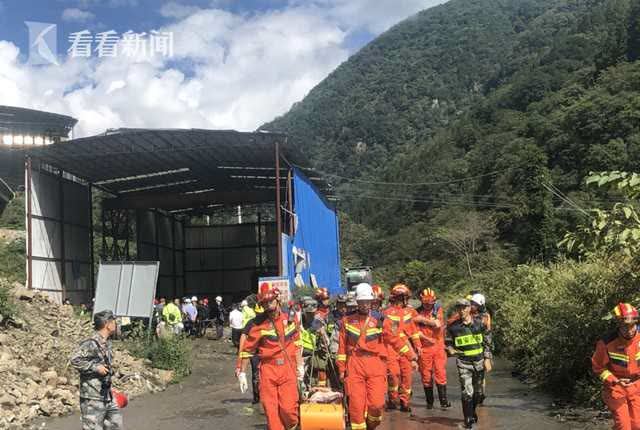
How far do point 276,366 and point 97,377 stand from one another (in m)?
1.96

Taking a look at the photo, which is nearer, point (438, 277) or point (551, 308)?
point (551, 308)

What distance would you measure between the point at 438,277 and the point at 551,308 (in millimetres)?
42233

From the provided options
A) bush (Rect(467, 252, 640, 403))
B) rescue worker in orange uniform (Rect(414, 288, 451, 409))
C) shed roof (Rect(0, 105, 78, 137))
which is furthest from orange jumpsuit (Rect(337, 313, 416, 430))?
shed roof (Rect(0, 105, 78, 137))

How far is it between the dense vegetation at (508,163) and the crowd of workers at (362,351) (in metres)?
2.14

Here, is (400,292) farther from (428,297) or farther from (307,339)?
(307,339)

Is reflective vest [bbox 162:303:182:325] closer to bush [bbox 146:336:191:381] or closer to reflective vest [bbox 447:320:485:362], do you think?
bush [bbox 146:336:191:381]

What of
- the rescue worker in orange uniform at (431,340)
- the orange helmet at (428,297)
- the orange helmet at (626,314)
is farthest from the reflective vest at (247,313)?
the orange helmet at (626,314)

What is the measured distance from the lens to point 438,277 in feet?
179

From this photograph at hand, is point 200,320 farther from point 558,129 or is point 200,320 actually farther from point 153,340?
point 558,129

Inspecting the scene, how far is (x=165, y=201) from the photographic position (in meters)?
37.8

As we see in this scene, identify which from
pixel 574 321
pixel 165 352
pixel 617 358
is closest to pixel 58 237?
pixel 165 352

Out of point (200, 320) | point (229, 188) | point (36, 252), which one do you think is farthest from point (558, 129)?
point (36, 252)

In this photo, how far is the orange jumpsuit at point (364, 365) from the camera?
7.59 metres

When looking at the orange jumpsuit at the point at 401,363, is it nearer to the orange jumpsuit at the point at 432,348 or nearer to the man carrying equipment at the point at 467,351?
the orange jumpsuit at the point at 432,348
